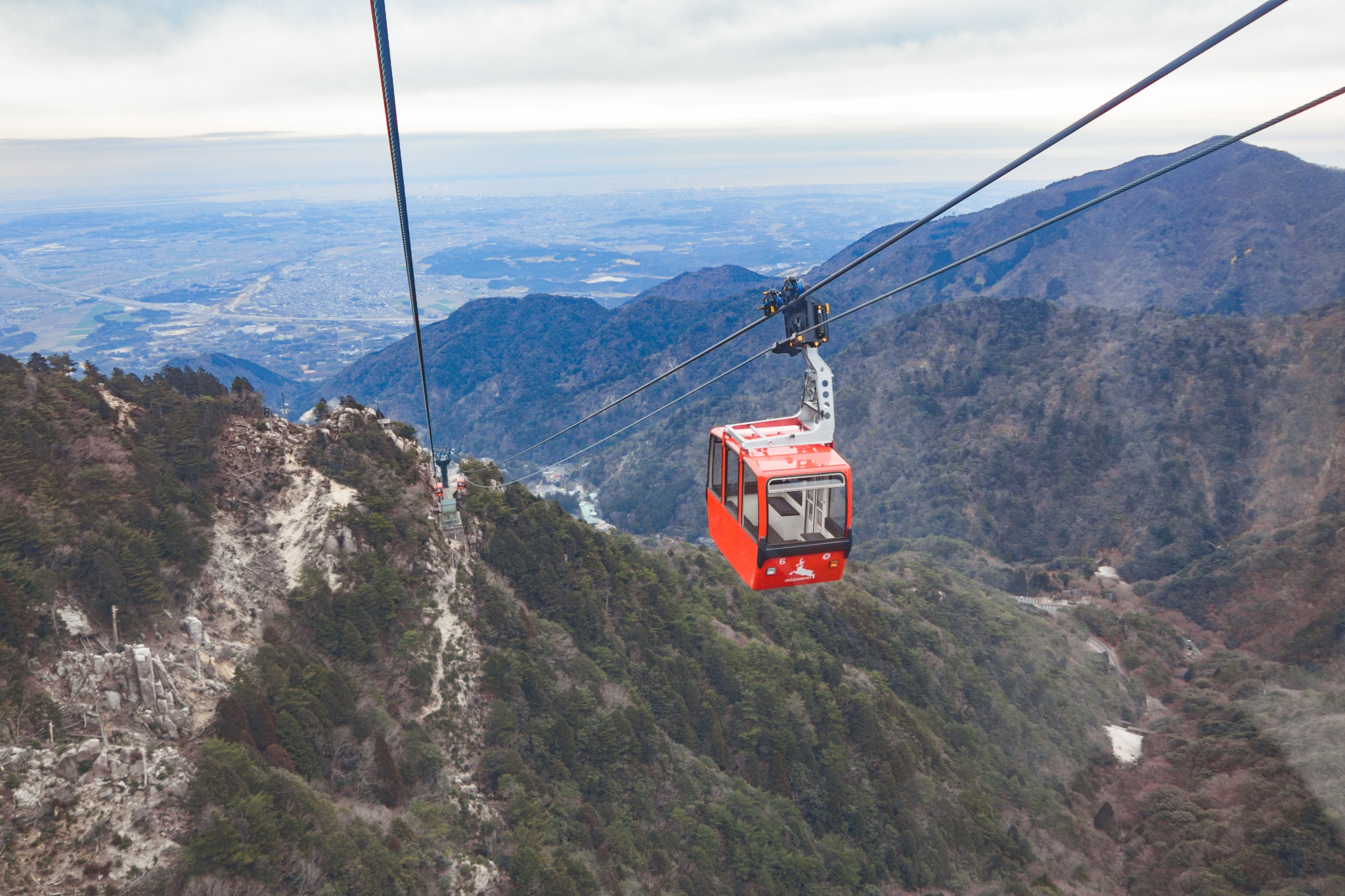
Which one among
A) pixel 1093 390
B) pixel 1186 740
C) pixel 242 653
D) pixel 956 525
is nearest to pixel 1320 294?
pixel 1093 390

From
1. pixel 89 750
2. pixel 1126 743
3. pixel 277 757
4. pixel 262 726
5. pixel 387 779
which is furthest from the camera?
pixel 1126 743

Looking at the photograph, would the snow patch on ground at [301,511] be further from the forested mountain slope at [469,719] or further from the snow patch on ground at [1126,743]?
the snow patch on ground at [1126,743]

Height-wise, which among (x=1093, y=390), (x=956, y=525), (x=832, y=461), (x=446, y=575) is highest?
(x=832, y=461)

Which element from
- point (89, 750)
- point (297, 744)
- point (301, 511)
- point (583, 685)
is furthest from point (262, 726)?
point (583, 685)

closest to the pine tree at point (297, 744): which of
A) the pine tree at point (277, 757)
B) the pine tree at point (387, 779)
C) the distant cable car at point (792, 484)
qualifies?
the pine tree at point (277, 757)

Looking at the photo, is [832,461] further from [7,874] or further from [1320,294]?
[1320,294]

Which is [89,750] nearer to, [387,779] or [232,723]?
[232,723]
